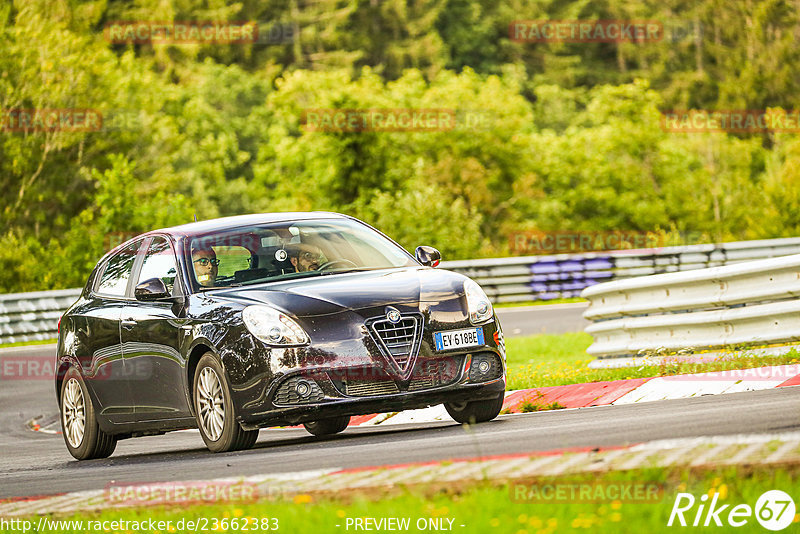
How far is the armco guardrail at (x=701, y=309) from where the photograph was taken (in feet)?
37.8

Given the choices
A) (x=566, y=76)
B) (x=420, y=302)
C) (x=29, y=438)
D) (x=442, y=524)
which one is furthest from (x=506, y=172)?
(x=442, y=524)

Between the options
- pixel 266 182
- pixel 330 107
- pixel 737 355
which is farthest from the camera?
pixel 266 182

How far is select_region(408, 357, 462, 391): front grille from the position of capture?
8.84 meters

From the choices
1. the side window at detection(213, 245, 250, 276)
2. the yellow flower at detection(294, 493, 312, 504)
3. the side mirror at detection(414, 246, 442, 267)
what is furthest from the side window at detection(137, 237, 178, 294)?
the yellow flower at detection(294, 493, 312, 504)

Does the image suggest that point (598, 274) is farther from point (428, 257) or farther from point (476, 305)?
point (476, 305)

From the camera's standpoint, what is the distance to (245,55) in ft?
286

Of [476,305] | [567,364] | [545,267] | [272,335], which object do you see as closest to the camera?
[272,335]

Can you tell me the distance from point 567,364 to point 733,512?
9187 mm

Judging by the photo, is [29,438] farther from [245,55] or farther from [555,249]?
[245,55]

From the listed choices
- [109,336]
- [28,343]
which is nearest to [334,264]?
[109,336]

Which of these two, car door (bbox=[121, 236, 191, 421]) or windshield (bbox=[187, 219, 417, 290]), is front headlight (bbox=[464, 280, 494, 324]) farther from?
car door (bbox=[121, 236, 191, 421])

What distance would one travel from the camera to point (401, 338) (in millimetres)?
8805

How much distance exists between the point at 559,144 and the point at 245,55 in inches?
1119

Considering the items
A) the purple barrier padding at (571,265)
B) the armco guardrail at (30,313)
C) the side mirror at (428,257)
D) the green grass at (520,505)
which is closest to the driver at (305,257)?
the side mirror at (428,257)
